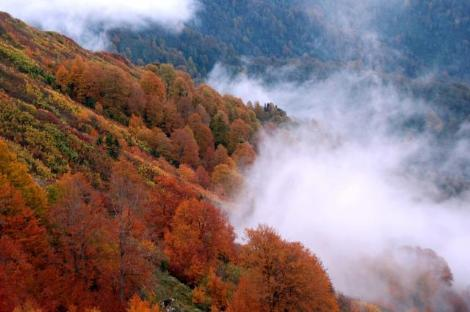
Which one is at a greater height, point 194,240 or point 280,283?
point 194,240

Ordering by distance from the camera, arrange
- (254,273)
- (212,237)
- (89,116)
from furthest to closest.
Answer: (89,116) < (212,237) < (254,273)

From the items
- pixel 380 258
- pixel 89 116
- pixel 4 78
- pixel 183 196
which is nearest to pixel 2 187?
pixel 183 196

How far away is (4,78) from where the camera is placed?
232 ft

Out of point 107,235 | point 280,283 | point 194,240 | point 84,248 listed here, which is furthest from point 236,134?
point 84,248

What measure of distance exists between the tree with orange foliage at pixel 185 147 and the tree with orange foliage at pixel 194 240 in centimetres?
5011

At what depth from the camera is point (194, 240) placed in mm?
45344

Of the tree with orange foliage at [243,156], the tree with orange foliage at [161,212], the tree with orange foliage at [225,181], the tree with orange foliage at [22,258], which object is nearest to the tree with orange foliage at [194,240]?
the tree with orange foliage at [161,212]

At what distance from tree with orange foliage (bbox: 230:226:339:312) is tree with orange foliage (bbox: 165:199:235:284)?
22.3ft

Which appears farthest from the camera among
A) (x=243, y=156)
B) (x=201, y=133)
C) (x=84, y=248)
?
(x=243, y=156)

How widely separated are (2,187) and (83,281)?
27.9 feet

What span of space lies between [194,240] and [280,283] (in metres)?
11.2

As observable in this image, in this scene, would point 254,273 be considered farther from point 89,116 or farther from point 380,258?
point 380,258

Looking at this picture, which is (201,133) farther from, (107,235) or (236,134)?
(107,235)

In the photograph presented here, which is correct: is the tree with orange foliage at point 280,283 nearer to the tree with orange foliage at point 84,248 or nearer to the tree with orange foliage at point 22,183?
the tree with orange foliage at point 84,248
